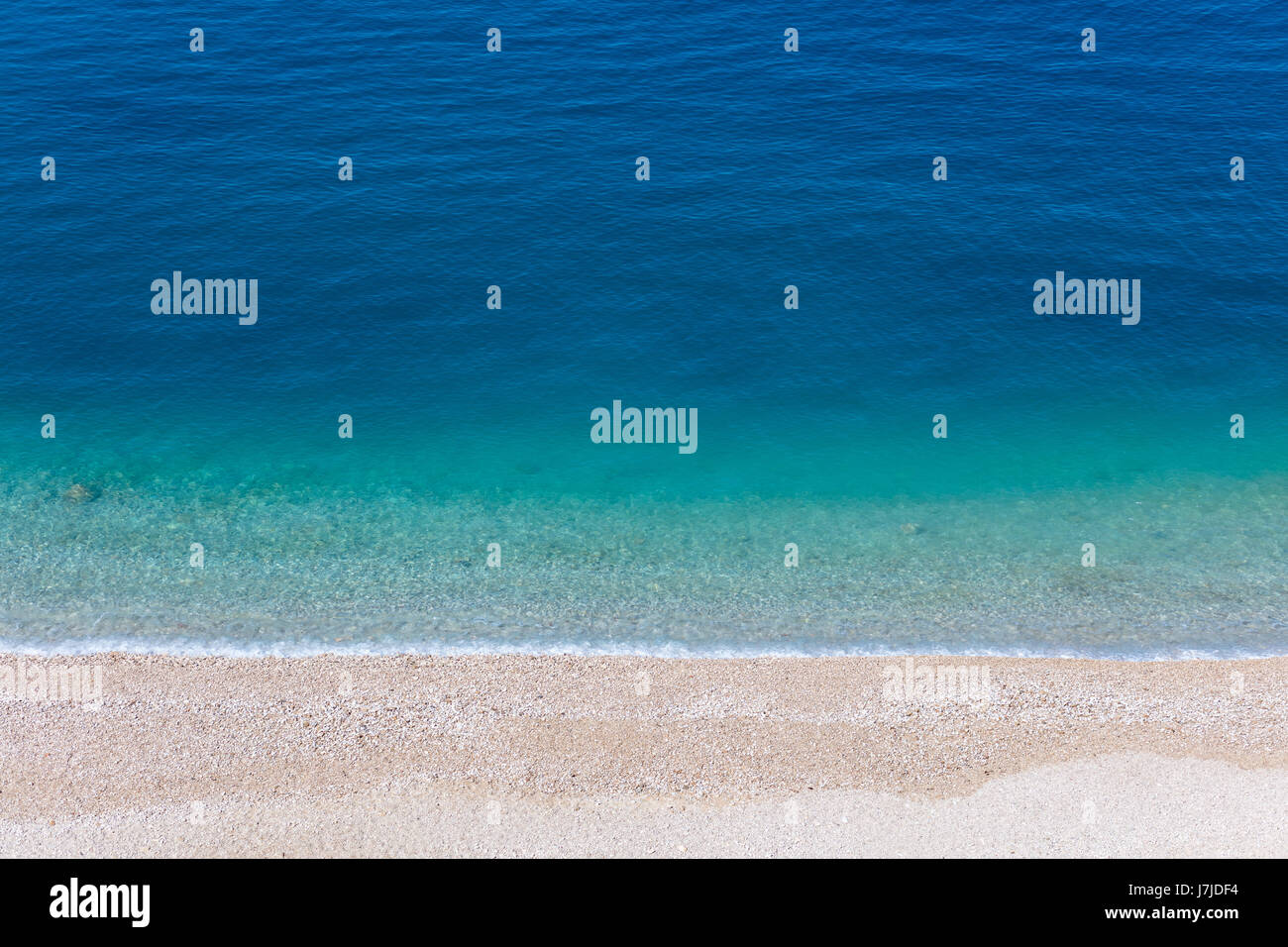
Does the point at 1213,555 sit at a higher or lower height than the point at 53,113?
lower

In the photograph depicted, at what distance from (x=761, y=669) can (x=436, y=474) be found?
1727 cm

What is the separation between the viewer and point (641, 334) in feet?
171

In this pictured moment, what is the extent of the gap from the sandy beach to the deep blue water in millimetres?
2851

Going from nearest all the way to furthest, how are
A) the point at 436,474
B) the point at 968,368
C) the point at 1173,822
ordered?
the point at 1173,822 < the point at 436,474 < the point at 968,368

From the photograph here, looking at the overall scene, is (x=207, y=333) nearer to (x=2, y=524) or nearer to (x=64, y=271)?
(x=64, y=271)

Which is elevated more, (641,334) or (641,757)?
(641,334)

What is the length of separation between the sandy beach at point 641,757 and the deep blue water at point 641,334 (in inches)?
112

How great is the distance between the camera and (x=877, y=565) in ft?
Answer: 132

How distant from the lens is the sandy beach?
89.1 ft

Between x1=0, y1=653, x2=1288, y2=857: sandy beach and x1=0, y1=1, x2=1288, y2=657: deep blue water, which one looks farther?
x1=0, y1=1, x2=1288, y2=657: deep blue water

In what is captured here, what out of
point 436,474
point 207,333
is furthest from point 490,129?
point 436,474

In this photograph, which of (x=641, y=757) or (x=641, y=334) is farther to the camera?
(x=641, y=334)

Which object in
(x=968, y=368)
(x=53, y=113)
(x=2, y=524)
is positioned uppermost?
(x=53, y=113)

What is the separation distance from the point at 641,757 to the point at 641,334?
2644 cm
